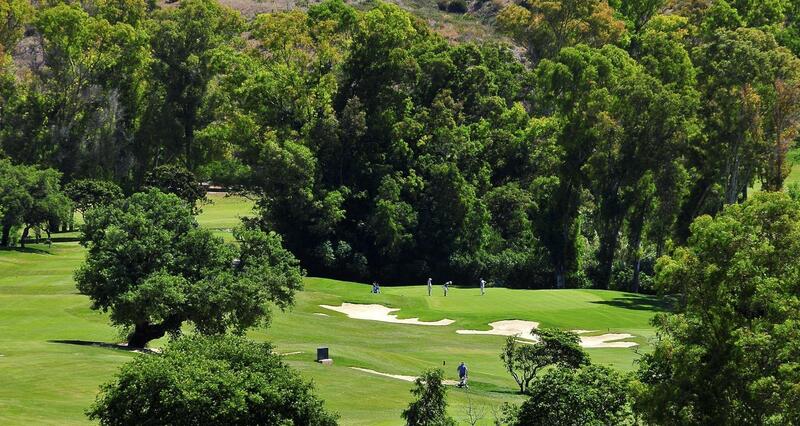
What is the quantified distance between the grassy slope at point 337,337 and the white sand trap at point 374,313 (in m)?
0.82

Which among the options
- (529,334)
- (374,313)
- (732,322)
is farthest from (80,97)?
(732,322)

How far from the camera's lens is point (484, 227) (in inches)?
3792

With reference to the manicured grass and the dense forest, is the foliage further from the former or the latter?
the manicured grass

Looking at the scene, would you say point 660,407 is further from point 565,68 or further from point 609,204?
point 565,68

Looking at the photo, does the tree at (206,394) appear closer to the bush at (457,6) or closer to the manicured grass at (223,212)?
the manicured grass at (223,212)

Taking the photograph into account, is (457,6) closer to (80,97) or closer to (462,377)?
(80,97)

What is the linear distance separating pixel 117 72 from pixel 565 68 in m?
37.0

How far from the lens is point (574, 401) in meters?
32.0

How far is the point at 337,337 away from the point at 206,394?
30.4m

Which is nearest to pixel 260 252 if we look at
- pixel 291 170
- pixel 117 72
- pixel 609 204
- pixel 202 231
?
pixel 202 231

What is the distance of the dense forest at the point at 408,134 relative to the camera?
91.2m

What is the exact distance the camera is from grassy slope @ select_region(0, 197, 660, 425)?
4072cm

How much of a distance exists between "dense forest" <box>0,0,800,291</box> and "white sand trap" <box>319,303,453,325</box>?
19.8 m

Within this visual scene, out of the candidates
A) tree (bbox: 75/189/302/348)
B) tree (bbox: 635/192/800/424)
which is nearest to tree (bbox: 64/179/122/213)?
tree (bbox: 75/189/302/348)
